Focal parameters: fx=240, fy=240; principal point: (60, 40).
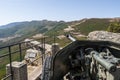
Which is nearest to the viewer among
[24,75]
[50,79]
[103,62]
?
[103,62]

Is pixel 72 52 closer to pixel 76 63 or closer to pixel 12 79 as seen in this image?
pixel 76 63

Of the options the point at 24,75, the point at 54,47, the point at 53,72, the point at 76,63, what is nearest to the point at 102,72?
the point at 76,63

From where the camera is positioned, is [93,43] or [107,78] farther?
[93,43]

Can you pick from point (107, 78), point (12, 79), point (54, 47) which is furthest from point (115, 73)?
point (54, 47)

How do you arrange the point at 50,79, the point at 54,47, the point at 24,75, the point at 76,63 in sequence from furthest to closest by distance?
the point at 54,47
the point at 24,75
the point at 50,79
the point at 76,63

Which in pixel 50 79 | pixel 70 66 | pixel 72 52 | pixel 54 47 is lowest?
pixel 54 47

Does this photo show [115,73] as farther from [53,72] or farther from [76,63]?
[53,72]

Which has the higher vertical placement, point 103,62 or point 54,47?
point 103,62

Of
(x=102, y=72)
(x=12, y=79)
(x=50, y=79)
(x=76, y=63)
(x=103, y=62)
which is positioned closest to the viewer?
(x=103, y=62)

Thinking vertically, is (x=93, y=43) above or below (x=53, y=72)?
above
